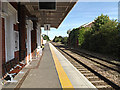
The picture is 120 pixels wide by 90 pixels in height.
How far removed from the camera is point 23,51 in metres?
6.63

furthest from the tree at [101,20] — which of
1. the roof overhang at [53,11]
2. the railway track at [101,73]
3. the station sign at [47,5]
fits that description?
the station sign at [47,5]

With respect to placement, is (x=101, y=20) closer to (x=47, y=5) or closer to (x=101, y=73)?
(x=101, y=73)

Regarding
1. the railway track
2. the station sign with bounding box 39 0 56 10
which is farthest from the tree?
the station sign with bounding box 39 0 56 10

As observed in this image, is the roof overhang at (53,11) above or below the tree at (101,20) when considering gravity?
below

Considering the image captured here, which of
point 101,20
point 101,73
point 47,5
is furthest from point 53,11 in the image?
point 101,20

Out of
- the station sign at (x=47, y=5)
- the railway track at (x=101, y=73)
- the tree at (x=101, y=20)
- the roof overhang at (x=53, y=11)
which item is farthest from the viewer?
the tree at (x=101, y=20)

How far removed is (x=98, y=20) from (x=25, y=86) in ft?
69.0

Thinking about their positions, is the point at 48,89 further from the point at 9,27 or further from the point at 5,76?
the point at 9,27

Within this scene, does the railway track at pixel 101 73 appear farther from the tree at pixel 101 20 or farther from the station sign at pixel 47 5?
the tree at pixel 101 20

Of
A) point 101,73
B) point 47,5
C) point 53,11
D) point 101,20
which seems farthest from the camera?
point 101,20

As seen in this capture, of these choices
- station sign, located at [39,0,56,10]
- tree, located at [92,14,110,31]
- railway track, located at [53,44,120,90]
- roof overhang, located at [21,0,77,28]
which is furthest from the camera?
tree, located at [92,14,110,31]

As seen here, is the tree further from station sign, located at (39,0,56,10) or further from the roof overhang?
station sign, located at (39,0,56,10)

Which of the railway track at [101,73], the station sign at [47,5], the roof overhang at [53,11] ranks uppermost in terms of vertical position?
the roof overhang at [53,11]

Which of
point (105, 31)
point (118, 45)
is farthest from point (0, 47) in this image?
point (105, 31)
